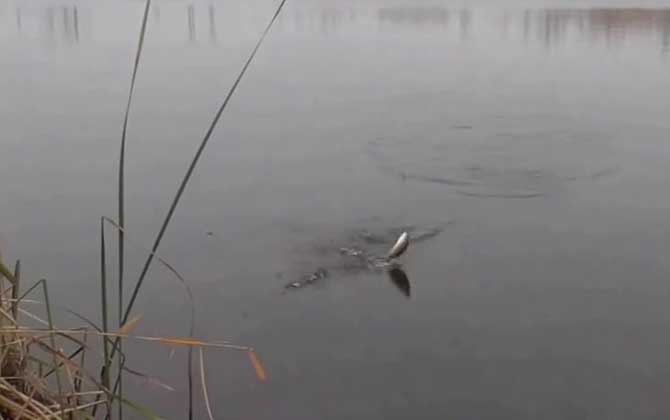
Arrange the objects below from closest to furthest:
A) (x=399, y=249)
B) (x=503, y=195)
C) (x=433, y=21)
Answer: (x=399, y=249) < (x=503, y=195) < (x=433, y=21)

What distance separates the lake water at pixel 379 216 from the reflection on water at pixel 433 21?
1.94m

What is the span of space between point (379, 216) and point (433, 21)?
10.1 m

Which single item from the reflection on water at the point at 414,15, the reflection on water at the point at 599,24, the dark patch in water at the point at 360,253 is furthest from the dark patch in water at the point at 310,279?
the reflection on water at the point at 414,15

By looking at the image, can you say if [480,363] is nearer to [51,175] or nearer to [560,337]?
[560,337]

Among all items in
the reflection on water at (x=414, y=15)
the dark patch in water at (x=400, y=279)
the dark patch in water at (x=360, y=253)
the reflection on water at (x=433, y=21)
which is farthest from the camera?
the reflection on water at (x=414, y=15)

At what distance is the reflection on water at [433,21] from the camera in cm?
1268

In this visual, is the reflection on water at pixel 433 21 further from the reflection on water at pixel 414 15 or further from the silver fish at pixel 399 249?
the silver fish at pixel 399 249

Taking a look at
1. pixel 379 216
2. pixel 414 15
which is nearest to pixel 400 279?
pixel 379 216

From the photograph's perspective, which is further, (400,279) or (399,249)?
(399,249)

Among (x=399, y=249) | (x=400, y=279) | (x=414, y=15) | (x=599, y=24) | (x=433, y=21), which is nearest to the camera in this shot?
(x=400, y=279)

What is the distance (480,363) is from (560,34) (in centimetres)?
1025

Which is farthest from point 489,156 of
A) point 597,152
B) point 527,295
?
point 527,295

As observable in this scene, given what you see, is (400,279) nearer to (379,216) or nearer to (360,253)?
(360,253)

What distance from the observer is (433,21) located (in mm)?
14578
